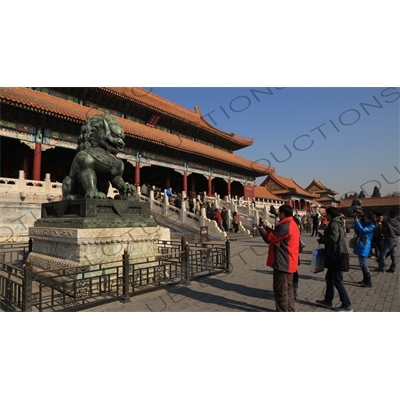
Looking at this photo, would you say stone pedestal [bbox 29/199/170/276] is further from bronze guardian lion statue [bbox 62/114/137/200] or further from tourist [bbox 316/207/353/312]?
tourist [bbox 316/207/353/312]

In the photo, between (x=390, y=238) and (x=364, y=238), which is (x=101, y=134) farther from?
(x=390, y=238)

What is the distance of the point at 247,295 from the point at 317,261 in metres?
1.16

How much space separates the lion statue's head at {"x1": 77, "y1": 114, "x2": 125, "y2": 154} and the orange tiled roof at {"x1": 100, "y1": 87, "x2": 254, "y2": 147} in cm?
1261

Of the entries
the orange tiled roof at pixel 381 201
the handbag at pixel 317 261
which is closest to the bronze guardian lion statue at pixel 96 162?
the handbag at pixel 317 261

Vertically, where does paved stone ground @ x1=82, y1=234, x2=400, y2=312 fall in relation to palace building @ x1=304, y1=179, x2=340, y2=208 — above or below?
below

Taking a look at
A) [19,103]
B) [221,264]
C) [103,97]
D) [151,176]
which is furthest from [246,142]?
[221,264]

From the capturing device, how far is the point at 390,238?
18.0ft

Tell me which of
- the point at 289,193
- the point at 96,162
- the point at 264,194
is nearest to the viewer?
the point at 96,162

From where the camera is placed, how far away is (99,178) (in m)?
4.94

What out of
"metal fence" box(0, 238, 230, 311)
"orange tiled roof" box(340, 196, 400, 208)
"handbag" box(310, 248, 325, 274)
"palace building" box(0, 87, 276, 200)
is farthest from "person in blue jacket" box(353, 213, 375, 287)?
"orange tiled roof" box(340, 196, 400, 208)

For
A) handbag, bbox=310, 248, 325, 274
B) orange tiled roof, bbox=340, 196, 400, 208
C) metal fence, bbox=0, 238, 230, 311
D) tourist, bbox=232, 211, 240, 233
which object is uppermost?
orange tiled roof, bbox=340, 196, 400, 208

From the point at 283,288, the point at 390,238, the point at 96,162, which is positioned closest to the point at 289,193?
the point at 390,238

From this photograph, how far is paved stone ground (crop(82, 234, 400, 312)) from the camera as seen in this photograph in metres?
3.49

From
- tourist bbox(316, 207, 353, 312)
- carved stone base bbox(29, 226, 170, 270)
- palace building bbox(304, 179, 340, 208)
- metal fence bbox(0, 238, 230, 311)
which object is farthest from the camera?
palace building bbox(304, 179, 340, 208)
